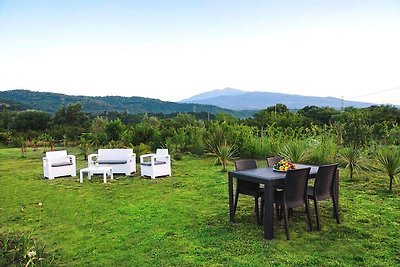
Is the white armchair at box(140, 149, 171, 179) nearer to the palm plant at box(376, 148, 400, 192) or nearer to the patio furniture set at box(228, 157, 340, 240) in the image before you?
the patio furniture set at box(228, 157, 340, 240)

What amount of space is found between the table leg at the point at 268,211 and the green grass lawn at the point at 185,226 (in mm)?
117

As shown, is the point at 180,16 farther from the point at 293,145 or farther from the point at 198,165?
the point at 293,145

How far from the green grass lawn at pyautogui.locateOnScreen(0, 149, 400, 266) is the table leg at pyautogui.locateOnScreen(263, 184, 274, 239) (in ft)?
0.38

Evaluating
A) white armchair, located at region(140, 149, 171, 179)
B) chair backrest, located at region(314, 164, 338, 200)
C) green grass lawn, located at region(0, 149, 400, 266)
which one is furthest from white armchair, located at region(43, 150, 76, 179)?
chair backrest, located at region(314, 164, 338, 200)

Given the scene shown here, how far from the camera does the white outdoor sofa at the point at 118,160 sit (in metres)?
9.14

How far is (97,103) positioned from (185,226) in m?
35.1

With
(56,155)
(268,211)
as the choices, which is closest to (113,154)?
(56,155)

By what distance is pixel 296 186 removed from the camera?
4.12 m

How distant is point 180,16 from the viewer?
14008mm

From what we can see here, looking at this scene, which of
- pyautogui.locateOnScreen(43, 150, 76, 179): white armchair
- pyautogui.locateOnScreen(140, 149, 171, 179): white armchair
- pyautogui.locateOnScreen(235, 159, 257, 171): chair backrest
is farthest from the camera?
pyautogui.locateOnScreen(43, 150, 76, 179): white armchair

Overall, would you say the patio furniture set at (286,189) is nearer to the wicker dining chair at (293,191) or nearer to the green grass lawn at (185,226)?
the wicker dining chair at (293,191)

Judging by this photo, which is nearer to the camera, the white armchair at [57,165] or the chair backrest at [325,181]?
the chair backrest at [325,181]

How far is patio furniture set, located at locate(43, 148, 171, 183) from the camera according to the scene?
8.62 meters

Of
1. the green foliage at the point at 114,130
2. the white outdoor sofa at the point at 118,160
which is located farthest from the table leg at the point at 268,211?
the green foliage at the point at 114,130
